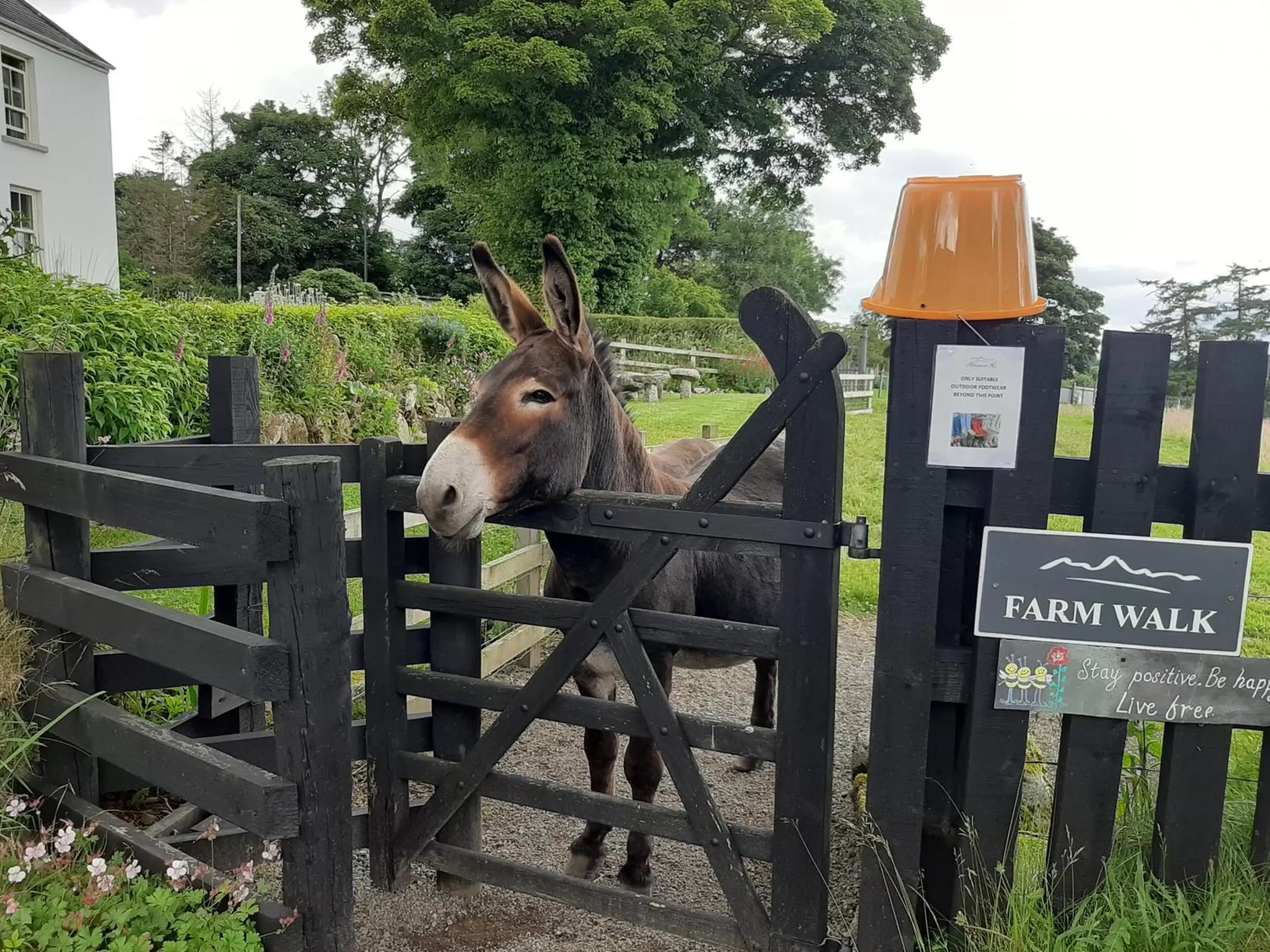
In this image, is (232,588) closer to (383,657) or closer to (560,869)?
(383,657)

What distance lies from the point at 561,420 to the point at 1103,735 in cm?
184

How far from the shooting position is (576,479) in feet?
9.24

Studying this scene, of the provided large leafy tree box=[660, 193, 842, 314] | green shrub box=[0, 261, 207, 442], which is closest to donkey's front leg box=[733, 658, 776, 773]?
green shrub box=[0, 261, 207, 442]

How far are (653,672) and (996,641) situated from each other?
3.34ft

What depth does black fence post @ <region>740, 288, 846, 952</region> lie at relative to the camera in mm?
2498

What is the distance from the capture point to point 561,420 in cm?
276

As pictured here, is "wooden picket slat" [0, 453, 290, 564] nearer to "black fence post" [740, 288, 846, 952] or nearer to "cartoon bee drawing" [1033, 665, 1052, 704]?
"black fence post" [740, 288, 846, 952]

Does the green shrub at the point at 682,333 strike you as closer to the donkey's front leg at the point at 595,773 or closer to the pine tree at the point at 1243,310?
the pine tree at the point at 1243,310

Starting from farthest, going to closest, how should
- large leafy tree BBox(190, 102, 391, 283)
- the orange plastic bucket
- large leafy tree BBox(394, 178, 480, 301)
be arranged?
large leafy tree BBox(190, 102, 391, 283) → large leafy tree BBox(394, 178, 480, 301) → the orange plastic bucket

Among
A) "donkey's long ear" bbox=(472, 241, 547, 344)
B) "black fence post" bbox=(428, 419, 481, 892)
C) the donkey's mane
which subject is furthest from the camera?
"black fence post" bbox=(428, 419, 481, 892)

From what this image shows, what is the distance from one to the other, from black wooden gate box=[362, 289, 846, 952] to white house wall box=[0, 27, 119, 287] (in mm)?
22799

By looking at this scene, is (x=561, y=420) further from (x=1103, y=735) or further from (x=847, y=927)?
(x=847, y=927)

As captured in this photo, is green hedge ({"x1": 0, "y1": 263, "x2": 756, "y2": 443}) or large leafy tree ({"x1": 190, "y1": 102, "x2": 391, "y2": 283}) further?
large leafy tree ({"x1": 190, "y1": 102, "x2": 391, "y2": 283})

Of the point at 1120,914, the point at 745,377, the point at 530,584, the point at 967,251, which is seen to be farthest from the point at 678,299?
the point at 1120,914
